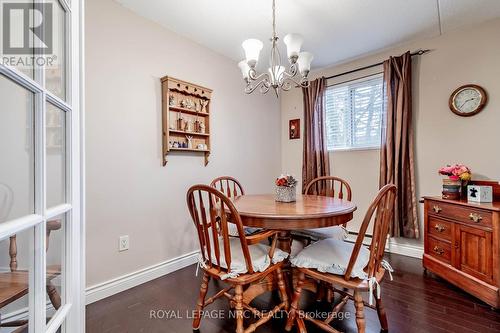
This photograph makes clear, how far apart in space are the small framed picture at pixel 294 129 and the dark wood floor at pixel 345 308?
2.22m

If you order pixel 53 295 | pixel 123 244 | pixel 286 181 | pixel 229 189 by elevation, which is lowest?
pixel 123 244

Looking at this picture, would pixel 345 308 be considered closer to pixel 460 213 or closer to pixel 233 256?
pixel 233 256

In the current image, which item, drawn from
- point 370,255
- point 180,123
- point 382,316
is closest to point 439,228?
point 382,316

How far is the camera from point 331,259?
1385 millimetres

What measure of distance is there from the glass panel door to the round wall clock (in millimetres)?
3148

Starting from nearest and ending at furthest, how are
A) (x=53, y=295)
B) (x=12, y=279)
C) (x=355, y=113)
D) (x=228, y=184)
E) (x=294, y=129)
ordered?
(x=12, y=279)
(x=53, y=295)
(x=228, y=184)
(x=355, y=113)
(x=294, y=129)

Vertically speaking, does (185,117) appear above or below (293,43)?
below

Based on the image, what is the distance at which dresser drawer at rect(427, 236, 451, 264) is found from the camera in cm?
A: 210

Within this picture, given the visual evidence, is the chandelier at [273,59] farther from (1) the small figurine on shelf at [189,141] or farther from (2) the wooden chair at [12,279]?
(2) the wooden chair at [12,279]

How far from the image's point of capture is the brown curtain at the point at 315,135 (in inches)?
132

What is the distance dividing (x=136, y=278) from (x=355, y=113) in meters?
3.06

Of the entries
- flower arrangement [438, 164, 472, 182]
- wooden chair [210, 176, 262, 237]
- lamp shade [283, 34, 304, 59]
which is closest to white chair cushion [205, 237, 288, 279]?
wooden chair [210, 176, 262, 237]

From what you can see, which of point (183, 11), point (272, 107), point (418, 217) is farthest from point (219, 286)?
point (272, 107)

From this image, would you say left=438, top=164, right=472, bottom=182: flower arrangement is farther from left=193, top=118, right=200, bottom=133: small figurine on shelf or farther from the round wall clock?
left=193, top=118, right=200, bottom=133: small figurine on shelf
